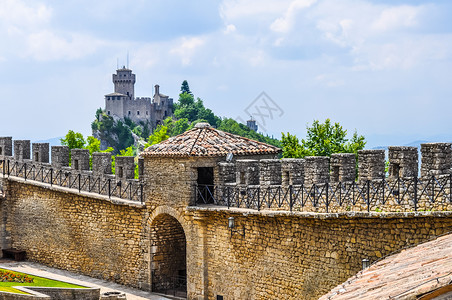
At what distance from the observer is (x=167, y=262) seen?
21578 mm

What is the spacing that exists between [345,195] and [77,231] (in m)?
11.3

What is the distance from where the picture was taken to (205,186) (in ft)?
65.4

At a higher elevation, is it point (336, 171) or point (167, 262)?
point (336, 171)

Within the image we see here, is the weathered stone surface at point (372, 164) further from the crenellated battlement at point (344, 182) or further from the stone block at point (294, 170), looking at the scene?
the stone block at point (294, 170)

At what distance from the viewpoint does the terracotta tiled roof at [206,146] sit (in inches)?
764

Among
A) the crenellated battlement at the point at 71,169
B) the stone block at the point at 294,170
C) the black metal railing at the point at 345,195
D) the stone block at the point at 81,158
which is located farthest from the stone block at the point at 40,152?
the stone block at the point at 294,170

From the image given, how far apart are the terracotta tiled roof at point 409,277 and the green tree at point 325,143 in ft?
67.3

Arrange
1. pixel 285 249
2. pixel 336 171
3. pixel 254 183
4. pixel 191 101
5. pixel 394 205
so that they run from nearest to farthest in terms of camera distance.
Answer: pixel 394 205 < pixel 336 171 < pixel 285 249 < pixel 254 183 < pixel 191 101

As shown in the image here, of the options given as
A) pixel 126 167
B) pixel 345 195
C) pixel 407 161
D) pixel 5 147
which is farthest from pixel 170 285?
pixel 5 147

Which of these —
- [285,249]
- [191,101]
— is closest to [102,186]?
[285,249]

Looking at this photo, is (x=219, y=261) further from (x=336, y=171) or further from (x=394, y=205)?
(x=394, y=205)

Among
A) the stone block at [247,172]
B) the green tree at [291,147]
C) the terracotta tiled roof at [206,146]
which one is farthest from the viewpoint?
the green tree at [291,147]

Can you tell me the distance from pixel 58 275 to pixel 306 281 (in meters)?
10.1

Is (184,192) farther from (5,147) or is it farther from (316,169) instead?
(5,147)
